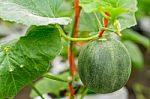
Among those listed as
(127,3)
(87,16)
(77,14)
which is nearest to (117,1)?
(127,3)

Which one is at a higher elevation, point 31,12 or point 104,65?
point 31,12

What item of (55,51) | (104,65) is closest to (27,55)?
(55,51)

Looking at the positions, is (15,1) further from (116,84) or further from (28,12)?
(116,84)

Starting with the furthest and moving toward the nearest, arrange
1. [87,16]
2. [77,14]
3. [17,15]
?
1. [87,16]
2. [77,14]
3. [17,15]

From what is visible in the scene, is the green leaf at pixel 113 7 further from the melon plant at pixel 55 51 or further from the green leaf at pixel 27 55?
the green leaf at pixel 27 55

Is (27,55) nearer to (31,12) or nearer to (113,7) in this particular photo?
(31,12)
